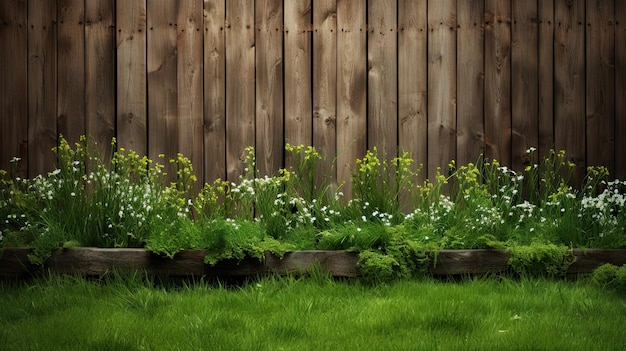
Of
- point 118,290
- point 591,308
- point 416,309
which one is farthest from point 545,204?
point 118,290

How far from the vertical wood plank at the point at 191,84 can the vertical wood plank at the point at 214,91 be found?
4 cm

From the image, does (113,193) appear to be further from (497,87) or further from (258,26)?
(497,87)

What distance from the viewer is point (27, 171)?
5680 mm

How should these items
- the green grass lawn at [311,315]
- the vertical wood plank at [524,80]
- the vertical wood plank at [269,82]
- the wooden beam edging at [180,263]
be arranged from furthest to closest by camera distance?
the vertical wood plank at [524,80] → the vertical wood plank at [269,82] → the wooden beam edging at [180,263] → the green grass lawn at [311,315]

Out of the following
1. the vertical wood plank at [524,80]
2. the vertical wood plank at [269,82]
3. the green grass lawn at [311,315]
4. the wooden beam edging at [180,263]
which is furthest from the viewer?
the vertical wood plank at [524,80]

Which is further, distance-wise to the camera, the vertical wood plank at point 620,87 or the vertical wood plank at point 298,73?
the vertical wood plank at point 620,87

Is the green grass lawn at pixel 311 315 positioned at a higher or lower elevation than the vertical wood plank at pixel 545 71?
lower

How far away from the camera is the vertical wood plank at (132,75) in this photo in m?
5.64

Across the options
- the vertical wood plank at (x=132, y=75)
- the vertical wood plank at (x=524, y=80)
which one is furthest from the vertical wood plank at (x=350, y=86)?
the vertical wood plank at (x=132, y=75)

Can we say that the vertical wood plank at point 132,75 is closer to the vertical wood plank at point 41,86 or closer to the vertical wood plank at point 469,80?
the vertical wood plank at point 41,86

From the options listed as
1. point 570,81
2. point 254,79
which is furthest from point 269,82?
point 570,81

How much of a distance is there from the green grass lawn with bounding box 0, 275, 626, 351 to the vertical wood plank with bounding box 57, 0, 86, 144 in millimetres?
1416

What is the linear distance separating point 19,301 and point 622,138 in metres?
4.63

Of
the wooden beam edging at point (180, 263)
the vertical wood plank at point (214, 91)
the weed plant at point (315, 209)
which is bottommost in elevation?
the wooden beam edging at point (180, 263)
